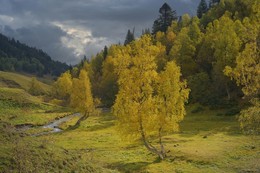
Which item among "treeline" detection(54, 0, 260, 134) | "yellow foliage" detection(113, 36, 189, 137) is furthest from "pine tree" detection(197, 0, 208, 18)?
"yellow foliage" detection(113, 36, 189, 137)

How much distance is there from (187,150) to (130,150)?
8332mm

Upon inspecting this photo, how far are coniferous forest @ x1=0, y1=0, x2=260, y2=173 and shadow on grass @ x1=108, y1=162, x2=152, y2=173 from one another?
0.38 ft

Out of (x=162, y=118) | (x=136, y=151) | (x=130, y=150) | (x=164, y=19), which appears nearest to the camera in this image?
(x=162, y=118)

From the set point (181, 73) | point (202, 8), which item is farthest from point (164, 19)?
point (181, 73)

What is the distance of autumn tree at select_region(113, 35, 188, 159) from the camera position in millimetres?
43250

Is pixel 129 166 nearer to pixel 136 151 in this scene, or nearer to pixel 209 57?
pixel 136 151

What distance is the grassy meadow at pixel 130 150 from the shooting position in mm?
26750

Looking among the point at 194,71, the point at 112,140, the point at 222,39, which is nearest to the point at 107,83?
the point at 194,71

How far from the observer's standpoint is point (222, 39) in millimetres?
80375

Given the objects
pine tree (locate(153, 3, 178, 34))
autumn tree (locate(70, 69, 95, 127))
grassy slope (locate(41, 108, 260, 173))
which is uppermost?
pine tree (locate(153, 3, 178, 34))

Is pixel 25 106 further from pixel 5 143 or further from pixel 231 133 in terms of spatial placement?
pixel 5 143

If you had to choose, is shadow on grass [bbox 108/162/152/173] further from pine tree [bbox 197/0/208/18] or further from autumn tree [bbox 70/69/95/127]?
pine tree [bbox 197/0/208/18]

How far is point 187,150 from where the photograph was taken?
46125 millimetres

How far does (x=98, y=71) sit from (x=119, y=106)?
12314 centimetres
